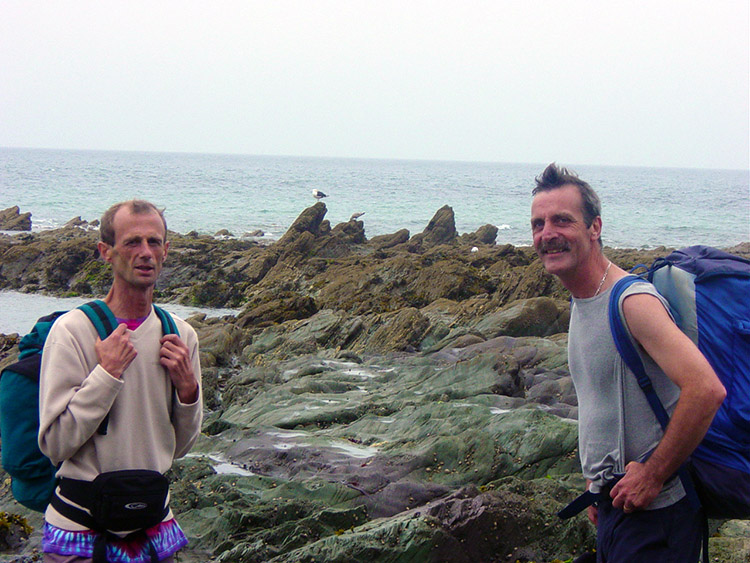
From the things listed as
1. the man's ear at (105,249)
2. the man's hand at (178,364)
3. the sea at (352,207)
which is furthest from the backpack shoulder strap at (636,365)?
the sea at (352,207)

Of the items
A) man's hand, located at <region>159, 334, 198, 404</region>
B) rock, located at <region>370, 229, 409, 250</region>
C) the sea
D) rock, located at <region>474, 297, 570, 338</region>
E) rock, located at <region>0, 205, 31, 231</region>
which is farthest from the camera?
the sea

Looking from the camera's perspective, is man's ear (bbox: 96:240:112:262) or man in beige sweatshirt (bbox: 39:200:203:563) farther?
man's ear (bbox: 96:240:112:262)

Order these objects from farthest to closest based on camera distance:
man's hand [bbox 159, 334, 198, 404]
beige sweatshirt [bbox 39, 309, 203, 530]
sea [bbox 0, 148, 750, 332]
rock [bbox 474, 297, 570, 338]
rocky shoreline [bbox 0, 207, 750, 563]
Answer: sea [bbox 0, 148, 750, 332]
rock [bbox 474, 297, 570, 338]
rocky shoreline [bbox 0, 207, 750, 563]
man's hand [bbox 159, 334, 198, 404]
beige sweatshirt [bbox 39, 309, 203, 530]

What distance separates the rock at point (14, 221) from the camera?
136ft

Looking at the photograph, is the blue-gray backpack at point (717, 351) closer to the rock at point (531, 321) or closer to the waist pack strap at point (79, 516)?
the waist pack strap at point (79, 516)

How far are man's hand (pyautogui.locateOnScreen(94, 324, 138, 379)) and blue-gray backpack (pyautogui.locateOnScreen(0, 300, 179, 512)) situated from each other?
0.26 ft

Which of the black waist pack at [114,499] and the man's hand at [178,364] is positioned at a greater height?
the man's hand at [178,364]

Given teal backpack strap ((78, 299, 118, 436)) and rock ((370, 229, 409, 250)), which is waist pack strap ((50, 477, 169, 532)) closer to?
Answer: teal backpack strap ((78, 299, 118, 436))

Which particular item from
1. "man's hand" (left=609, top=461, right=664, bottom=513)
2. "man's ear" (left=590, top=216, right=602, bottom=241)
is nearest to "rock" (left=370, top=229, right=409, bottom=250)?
"man's ear" (left=590, top=216, right=602, bottom=241)

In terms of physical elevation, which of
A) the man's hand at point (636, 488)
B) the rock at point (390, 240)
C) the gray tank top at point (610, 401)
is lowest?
the rock at point (390, 240)

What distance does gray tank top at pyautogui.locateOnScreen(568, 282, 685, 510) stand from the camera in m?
3.00

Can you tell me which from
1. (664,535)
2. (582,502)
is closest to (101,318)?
(582,502)

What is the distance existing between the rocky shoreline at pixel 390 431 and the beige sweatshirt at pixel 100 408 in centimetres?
225

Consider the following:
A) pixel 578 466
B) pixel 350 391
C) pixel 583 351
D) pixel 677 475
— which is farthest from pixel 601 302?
pixel 350 391
